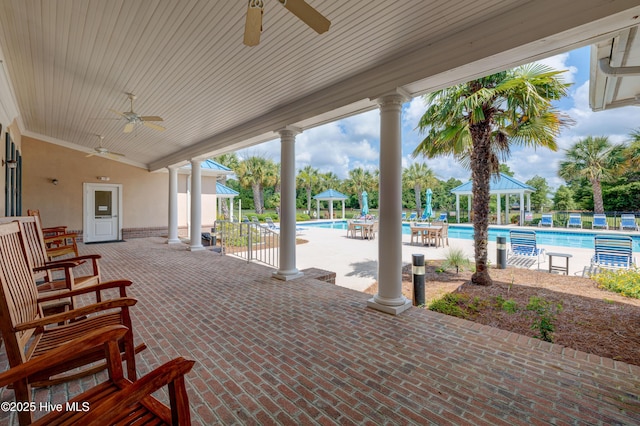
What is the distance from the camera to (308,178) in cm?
2964

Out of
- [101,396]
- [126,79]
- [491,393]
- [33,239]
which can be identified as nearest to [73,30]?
[126,79]

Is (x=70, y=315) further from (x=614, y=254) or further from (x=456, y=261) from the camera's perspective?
(x=614, y=254)

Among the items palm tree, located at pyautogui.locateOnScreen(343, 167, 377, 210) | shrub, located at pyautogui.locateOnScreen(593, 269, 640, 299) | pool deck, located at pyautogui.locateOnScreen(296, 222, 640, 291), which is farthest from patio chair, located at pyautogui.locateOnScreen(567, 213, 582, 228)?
palm tree, located at pyautogui.locateOnScreen(343, 167, 377, 210)

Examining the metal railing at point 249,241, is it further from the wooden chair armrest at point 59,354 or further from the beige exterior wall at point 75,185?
the beige exterior wall at point 75,185

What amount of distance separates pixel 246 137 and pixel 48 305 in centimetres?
Result: 422

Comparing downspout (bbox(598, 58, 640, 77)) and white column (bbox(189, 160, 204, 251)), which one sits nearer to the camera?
downspout (bbox(598, 58, 640, 77))

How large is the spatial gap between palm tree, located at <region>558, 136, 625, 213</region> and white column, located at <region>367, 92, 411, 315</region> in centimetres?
2199

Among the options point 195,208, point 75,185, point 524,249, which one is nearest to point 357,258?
point 524,249

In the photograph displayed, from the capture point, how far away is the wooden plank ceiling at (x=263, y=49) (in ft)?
7.89

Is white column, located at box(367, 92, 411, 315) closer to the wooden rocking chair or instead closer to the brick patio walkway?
the brick patio walkway

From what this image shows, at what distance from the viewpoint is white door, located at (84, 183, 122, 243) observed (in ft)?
33.0

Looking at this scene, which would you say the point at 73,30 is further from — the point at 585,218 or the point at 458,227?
the point at 585,218

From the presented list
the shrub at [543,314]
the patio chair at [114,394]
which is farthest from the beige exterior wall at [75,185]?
the shrub at [543,314]

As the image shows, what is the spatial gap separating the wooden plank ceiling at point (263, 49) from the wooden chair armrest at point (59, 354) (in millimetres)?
2764
